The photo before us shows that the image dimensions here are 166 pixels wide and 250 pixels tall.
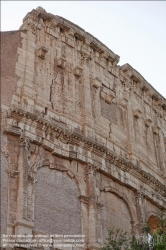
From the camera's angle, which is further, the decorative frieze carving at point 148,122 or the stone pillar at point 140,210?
the decorative frieze carving at point 148,122

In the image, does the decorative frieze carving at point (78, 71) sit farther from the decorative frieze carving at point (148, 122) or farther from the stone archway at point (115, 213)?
the stone archway at point (115, 213)

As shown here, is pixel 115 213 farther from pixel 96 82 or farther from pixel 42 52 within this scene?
pixel 42 52

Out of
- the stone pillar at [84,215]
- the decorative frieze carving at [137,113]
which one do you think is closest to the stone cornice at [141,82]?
the decorative frieze carving at [137,113]

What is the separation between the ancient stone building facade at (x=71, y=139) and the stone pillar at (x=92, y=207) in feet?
0.11

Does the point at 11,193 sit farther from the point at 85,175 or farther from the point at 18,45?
the point at 18,45

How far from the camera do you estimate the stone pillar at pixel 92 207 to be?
47.5 ft

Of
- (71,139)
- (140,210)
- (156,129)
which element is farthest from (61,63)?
(156,129)

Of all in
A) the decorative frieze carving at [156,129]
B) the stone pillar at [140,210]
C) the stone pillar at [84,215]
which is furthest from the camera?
the decorative frieze carving at [156,129]

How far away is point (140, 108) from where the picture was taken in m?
20.9

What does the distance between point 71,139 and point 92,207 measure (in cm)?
236

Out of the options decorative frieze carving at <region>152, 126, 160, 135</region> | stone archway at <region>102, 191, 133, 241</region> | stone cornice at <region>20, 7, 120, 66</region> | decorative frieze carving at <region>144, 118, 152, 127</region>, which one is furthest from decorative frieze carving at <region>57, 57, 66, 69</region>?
decorative frieze carving at <region>152, 126, 160, 135</region>

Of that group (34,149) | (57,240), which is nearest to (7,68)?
(34,149)

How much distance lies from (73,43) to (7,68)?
3.89m

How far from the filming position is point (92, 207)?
49.9 ft
